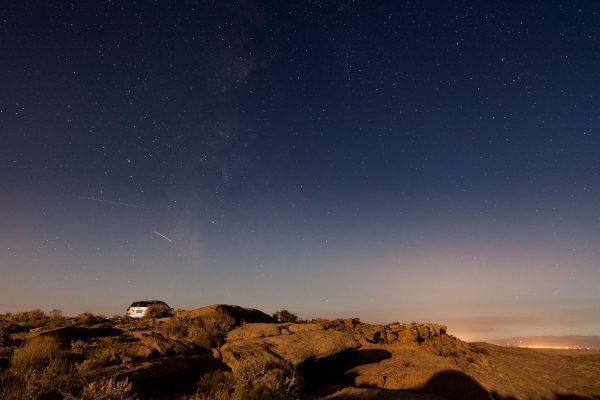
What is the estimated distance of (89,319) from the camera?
21.3m

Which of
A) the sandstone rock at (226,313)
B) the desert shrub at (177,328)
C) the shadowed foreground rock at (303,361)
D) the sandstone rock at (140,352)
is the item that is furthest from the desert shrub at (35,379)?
the sandstone rock at (226,313)

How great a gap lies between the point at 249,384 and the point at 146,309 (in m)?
17.7

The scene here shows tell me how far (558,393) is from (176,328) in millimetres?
19321

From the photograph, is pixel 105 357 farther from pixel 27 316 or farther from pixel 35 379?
pixel 27 316

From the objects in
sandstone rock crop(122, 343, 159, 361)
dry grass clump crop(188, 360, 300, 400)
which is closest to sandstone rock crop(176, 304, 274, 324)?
sandstone rock crop(122, 343, 159, 361)

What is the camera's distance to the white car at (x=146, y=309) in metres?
23.3

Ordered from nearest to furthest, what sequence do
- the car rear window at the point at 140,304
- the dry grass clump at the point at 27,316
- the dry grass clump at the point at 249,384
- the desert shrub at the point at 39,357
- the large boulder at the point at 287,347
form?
the dry grass clump at the point at 249,384, the desert shrub at the point at 39,357, the large boulder at the point at 287,347, the dry grass clump at the point at 27,316, the car rear window at the point at 140,304

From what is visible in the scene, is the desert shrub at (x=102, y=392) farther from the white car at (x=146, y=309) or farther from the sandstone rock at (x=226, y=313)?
the white car at (x=146, y=309)

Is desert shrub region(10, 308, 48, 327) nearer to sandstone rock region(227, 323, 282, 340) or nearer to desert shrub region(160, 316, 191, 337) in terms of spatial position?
desert shrub region(160, 316, 191, 337)

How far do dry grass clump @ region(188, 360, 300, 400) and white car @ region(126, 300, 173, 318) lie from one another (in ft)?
51.3

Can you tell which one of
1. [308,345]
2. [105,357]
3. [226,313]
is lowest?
[105,357]

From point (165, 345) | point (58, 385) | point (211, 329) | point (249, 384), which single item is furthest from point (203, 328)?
point (58, 385)

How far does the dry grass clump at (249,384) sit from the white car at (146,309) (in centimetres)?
1565

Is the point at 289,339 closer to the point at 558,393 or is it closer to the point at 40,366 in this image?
the point at 40,366
